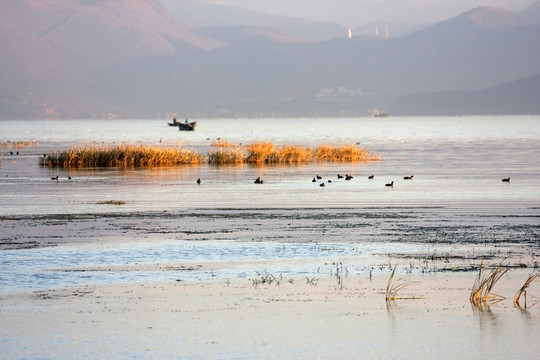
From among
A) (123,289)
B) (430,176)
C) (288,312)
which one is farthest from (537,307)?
(430,176)

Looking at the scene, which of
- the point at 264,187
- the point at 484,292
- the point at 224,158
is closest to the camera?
the point at 484,292

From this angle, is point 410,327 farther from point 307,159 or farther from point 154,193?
point 307,159

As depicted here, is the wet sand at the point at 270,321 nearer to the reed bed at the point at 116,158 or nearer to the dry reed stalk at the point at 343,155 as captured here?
the reed bed at the point at 116,158

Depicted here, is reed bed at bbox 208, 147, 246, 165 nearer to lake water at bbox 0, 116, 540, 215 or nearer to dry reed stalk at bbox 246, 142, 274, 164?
dry reed stalk at bbox 246, 142, 274, 164

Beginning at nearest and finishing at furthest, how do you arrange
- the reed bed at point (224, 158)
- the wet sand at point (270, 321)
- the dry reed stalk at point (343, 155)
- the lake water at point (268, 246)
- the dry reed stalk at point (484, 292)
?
1. the wet sand at point (270, 321)
2. the lake water at point (268, 246)
3. the dry reed stalk at point (484, 292)
4. the reed bed at point (224, 158)
5. the dry reed stalk at point (343, 155)

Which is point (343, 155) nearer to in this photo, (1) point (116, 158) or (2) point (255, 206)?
(1) point (116, 158)

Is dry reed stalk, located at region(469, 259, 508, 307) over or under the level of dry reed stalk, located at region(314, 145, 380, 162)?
under

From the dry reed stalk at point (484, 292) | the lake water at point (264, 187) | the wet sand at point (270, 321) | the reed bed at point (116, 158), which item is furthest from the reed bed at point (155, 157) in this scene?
the dry reed stalk at point (484, 292)

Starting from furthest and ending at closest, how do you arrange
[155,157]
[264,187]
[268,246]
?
[155,157] → [264,187] → [268,246]

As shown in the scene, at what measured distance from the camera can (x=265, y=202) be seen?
36.4 m

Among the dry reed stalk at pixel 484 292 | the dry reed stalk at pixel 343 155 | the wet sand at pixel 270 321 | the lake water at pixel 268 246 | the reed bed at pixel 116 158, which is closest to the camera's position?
the wet sand at pixel 270 321

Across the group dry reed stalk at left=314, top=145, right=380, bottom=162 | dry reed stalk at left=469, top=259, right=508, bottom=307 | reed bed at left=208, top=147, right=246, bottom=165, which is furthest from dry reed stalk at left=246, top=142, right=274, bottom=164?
dry reed stalk at left=469, top=259, right=508, bottom=307

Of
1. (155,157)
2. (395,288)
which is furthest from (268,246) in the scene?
(155,157)

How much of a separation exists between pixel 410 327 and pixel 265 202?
69.9ft
